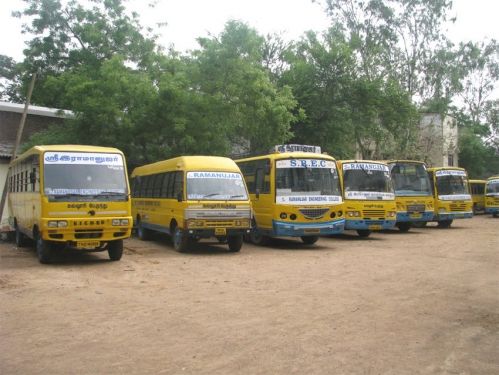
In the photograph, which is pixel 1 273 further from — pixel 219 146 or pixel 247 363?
pixel 219 146

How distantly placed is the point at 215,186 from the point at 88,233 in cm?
384

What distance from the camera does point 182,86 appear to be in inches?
825

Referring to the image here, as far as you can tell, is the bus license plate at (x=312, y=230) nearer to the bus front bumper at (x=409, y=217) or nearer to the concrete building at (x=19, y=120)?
the bus front bumper at (x=409, y=217)

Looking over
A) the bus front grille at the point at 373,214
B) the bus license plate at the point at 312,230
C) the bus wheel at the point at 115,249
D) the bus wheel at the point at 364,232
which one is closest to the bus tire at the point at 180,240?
the bus wheel at the point at 115,249

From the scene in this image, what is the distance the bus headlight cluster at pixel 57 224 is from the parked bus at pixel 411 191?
13.2m

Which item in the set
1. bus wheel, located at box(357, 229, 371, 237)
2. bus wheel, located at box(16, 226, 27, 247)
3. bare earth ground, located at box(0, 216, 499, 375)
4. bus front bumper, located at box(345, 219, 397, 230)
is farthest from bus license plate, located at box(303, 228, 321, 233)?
bus wheel, located at box(16, 226, 27, 247)

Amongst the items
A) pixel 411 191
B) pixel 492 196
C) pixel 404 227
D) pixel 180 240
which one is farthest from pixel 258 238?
pixel 492 196

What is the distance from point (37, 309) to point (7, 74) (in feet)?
113

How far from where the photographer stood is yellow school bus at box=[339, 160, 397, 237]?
1811cm

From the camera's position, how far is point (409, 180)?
21.3 meters

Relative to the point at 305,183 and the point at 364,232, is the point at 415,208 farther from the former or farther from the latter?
the point at 305,183

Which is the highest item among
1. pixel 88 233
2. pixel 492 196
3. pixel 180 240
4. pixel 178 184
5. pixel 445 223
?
pixel 178 184

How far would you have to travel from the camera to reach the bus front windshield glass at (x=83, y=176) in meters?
11.7

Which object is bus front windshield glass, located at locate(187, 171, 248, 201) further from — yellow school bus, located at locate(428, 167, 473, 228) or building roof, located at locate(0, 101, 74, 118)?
building roof, located at locate(0, 101, 74, 118)
